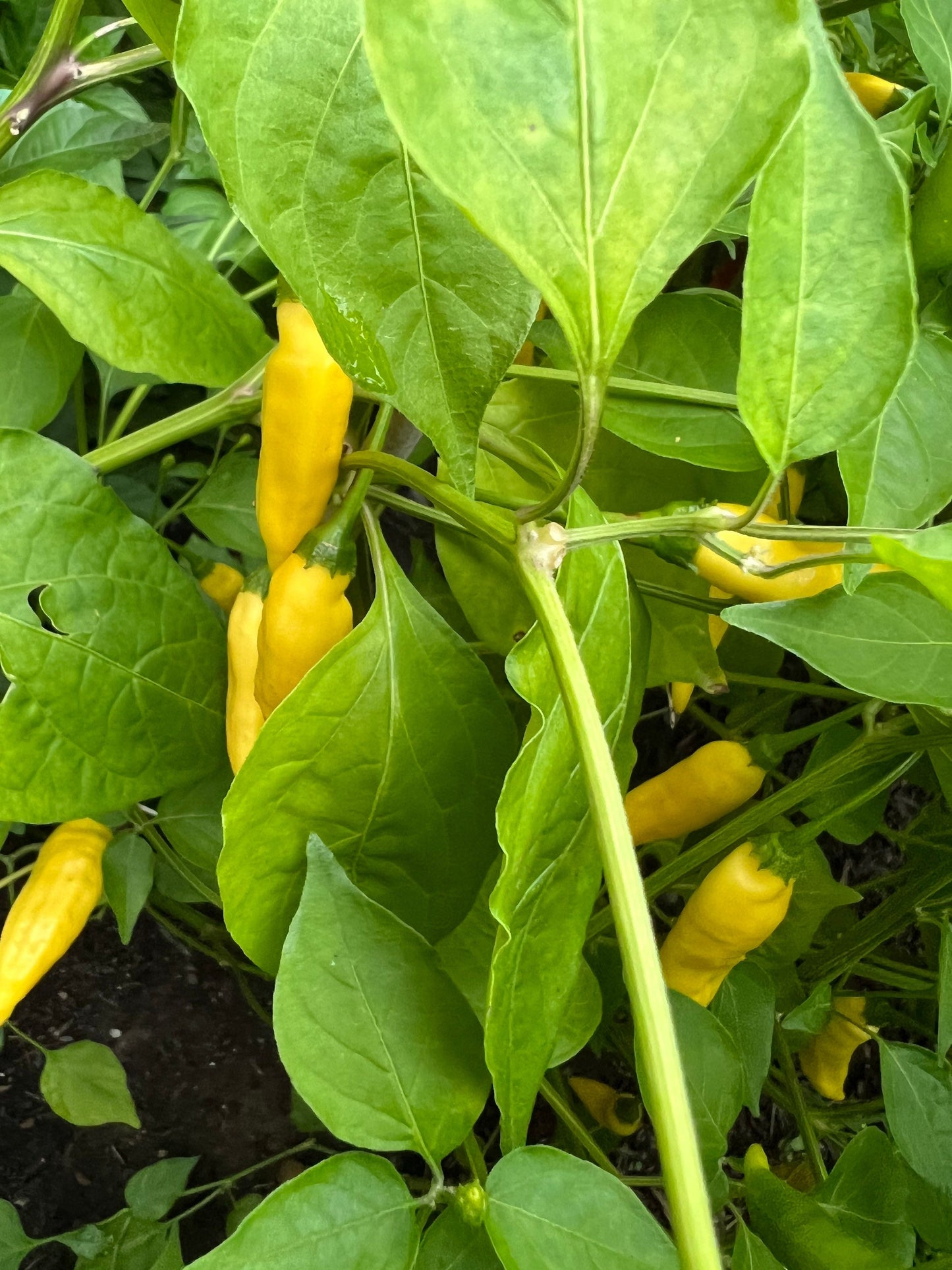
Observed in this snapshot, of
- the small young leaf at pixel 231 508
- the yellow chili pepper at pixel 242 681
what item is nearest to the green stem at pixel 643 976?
the yellow chili pepper at pixel 242 681

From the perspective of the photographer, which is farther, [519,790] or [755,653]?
[755,653]

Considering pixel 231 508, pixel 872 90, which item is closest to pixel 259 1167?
pixel 231 508

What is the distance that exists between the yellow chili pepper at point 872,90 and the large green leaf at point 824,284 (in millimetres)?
316

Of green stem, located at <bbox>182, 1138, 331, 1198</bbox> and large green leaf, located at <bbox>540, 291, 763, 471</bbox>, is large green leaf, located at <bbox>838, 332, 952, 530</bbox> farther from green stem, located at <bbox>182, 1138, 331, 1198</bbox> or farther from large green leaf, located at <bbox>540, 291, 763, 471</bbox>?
green stem, located at <bbox>182, 1138, 331, 1198</bbox>

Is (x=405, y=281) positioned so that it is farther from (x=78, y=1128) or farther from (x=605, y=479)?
(x=78, y=1128)

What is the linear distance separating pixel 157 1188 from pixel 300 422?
0.61m

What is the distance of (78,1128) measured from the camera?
2.67 feet

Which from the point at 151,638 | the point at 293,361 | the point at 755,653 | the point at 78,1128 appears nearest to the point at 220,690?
the point at 151,638

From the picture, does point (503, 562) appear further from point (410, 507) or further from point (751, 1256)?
point (751, 1256)

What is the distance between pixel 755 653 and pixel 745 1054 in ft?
0.82

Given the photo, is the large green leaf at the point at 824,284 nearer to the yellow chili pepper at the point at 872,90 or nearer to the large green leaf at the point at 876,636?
the large green leaf at the point at 876,636

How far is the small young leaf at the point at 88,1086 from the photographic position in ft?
2.29

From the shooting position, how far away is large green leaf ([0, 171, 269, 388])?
0.44 metres

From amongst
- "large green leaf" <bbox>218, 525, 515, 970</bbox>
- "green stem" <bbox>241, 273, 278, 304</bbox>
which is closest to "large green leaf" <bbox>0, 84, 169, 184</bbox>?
"green stem" <bbox>241, 273, 278, 304</bbox>
